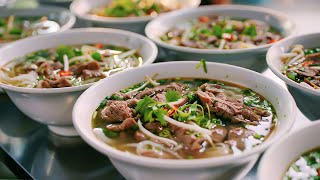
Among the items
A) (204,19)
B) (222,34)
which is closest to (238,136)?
(222,34)

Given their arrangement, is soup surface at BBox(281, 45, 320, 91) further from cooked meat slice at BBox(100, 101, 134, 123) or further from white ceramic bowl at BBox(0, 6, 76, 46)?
white ceramic bowl at BBox(0, 6, 76, 46)

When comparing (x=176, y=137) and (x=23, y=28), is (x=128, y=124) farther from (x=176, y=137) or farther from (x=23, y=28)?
(x=23, y=28)

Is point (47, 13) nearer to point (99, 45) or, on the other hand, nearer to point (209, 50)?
point (99, 45)

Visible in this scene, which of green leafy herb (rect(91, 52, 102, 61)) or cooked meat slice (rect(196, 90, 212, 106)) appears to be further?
green leafy herb (rect(91, 52, 102, 61))

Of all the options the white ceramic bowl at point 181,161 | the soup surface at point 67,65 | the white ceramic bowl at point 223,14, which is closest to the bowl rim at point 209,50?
the white ceramic bowl at point 223,14

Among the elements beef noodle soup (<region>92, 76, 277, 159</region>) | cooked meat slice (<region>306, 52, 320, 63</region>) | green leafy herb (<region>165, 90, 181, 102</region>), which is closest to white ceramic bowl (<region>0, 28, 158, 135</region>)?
beef noodle soup (<region>92, 76, 277, 159</region>)
